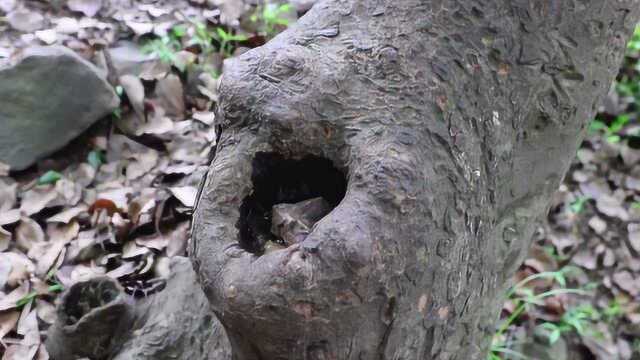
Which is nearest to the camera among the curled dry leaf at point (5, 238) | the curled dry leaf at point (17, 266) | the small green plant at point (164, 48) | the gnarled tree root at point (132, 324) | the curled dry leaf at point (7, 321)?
the gnarled tree root at point (132, 324)

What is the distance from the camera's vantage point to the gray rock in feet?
8.62

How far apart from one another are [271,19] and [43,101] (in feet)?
4.14

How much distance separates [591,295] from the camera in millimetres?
2723

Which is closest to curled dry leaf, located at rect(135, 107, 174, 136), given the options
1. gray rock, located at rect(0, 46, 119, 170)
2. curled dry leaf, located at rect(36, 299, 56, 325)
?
gray rock, located at rect(0, 46, 119, 170)

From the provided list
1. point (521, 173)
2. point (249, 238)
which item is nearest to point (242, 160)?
point (249, 238)

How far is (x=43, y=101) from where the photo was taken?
2666mm

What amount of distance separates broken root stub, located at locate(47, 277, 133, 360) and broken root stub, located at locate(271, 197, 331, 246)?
0.74 metres

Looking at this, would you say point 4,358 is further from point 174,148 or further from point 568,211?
point 568,211

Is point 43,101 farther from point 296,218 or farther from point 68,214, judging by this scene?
point 296,218

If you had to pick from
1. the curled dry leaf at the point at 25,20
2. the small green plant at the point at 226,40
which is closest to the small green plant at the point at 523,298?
the small green plant at the point at 226,40

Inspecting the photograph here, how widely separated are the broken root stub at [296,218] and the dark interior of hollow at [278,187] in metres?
0.05

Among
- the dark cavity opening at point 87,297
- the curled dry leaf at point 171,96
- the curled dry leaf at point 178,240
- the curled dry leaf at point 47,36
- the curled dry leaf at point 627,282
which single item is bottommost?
the curled dry leaf at point 627,282

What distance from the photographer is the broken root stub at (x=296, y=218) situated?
45.5 inches

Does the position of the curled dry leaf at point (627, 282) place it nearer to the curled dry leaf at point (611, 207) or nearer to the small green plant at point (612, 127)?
the curled dry leaf at point (611, 207)
